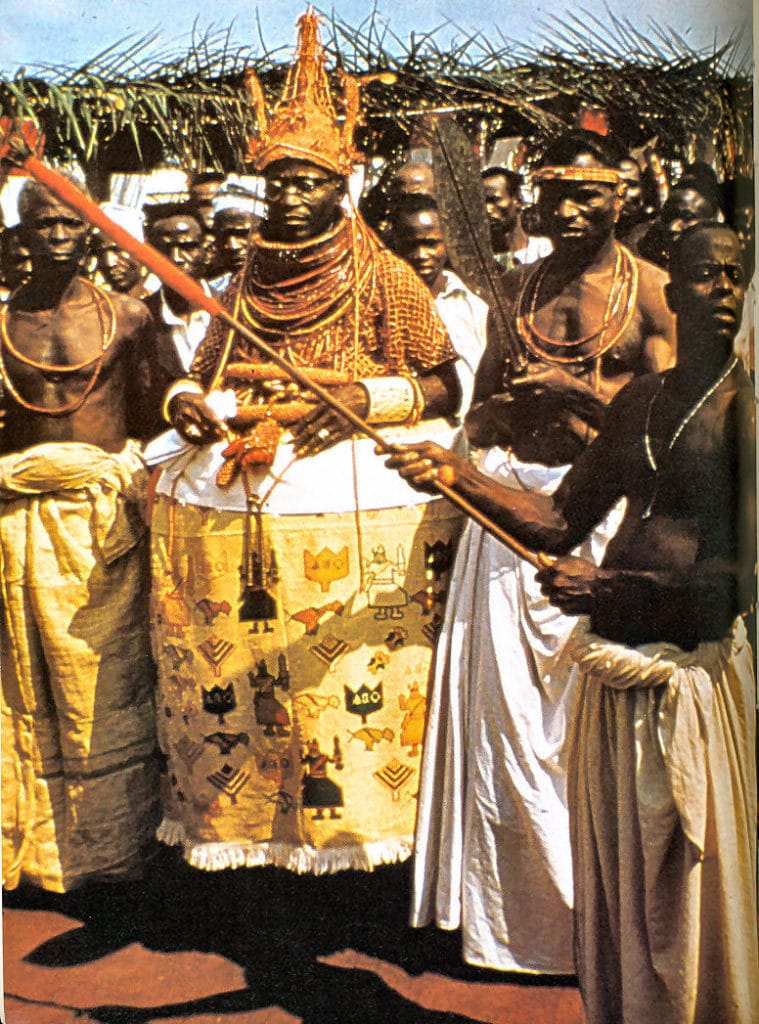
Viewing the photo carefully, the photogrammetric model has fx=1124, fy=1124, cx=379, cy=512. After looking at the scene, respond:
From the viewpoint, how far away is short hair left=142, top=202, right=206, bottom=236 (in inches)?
159

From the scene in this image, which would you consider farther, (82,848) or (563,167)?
(82,848)

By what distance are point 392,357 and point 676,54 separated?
1.40 metres

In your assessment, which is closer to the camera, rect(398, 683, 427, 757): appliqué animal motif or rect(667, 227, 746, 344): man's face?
rect(667, 227, 746, 344): man's face

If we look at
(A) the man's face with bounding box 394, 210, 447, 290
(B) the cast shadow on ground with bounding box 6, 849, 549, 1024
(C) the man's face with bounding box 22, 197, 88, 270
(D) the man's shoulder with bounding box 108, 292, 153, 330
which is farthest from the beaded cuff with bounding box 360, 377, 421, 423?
(B) the cast shadow on ground with bounding box 6, 849, 549, 1024

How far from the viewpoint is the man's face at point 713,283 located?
374 centimetres

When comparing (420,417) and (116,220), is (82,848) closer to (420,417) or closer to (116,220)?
(420,417)

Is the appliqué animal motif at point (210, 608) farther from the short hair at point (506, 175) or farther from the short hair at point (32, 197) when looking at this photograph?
the short hair at point (506, 175)

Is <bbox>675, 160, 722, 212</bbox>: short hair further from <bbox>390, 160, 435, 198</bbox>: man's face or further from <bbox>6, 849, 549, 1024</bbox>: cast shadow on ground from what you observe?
<bbox>6, 849, 549, 1024</bbox>: cast shadow on ground

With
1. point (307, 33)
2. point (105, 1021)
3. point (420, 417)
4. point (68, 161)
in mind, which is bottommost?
point (105, 1021)

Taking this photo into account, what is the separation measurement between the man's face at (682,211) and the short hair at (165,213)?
1.63 meters

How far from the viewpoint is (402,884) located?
3996 millimetres

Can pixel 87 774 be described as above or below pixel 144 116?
below

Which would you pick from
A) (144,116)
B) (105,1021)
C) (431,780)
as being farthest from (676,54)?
(105,1021)

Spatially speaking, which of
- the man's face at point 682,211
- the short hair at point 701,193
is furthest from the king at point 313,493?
the short hair at point 701,193
